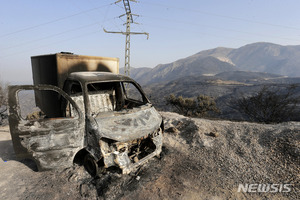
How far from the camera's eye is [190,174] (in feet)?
11.4

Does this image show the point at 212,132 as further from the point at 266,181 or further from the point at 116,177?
the point at 116,177

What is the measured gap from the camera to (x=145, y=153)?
3779mm

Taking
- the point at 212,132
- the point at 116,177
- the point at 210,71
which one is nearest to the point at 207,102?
the point at 212,132

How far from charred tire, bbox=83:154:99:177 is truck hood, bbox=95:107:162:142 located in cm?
74

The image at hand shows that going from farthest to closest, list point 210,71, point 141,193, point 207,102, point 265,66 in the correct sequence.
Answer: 1. point 265,66
2. point 210,71
3. point 207,102
4. point 141,193

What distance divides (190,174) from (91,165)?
2193 millimetres

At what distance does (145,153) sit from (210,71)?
119m

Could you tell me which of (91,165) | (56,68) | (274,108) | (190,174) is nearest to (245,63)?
(274,108)

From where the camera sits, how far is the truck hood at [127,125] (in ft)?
10.2

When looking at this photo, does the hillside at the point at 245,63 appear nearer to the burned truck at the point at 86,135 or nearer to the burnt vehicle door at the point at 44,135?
the burned truck at the point at 86,135

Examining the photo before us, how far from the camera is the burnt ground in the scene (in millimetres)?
2916

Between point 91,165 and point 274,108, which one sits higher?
point 91,165

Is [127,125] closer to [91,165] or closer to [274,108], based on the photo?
[91,165]

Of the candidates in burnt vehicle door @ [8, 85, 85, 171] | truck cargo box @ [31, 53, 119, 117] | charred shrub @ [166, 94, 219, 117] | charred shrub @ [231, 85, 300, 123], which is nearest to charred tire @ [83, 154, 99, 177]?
burnt vehicle door @ [8, 85, 85, 171]
